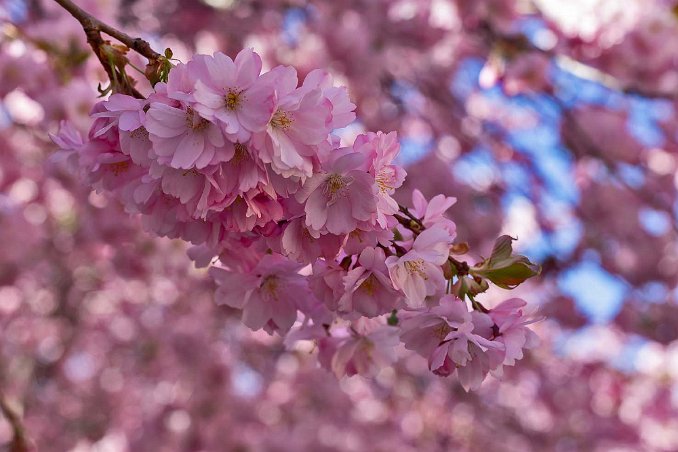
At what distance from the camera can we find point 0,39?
2314mm

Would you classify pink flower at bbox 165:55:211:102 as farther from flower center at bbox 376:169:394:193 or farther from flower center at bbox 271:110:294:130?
flower center at bbox 376:169:394:193

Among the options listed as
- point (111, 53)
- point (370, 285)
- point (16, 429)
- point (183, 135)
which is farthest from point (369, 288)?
point (16, 429)

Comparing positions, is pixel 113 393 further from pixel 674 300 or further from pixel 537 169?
pixel 674 300

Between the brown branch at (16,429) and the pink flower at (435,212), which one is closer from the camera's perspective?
the pink flower at (435,212)

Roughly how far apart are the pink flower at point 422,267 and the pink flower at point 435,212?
0.04 metres

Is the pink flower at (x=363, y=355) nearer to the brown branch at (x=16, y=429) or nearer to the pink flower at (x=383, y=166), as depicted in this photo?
the pink flower at (x=383, y=166)

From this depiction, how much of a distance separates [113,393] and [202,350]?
1.85 meters

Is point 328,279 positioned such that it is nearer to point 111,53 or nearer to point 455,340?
point 455,340

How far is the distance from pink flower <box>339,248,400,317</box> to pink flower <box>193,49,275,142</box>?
Answer: 23cm

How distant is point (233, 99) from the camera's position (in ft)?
2.90

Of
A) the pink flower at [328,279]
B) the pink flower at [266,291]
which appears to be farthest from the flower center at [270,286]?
the pink flower at [328,279]

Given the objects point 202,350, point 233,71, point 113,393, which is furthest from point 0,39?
point 113,393

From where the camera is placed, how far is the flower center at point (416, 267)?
96cm

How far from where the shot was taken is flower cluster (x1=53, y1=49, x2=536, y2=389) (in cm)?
88
